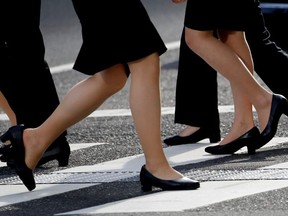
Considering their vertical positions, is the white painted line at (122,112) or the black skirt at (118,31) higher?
the black skirt at (118,31)

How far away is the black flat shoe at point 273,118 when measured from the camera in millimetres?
7588

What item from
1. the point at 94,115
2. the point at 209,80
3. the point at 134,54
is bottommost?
the point at 94,115

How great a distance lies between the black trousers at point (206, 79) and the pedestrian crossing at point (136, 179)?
242mm

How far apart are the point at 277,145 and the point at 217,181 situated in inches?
50.9

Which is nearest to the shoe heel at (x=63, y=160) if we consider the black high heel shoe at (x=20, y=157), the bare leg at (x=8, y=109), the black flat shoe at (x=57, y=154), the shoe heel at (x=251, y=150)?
the black flat shoe at (x=57, y=154)

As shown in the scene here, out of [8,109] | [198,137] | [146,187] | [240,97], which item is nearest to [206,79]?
[198,137]

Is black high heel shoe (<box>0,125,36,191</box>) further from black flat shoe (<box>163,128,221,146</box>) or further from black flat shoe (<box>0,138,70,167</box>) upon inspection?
black flat shoe (<box>163,128,221,146</box>)

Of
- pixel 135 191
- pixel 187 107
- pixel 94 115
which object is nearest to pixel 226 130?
pixel 187 107

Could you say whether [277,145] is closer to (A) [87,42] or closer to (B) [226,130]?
(B) [226,130]

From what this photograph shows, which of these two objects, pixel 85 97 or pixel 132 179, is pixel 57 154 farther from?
pixel 85 97

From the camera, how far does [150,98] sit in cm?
648

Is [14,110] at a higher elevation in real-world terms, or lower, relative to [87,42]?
lower

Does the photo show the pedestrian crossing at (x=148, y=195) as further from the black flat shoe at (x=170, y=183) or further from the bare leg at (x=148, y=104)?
the bare leg at (x=148, y=104)

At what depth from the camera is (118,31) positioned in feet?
21.2
